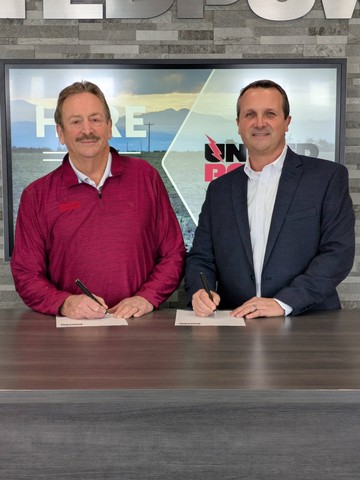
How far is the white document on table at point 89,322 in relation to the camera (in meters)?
1.61

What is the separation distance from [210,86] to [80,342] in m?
2.05

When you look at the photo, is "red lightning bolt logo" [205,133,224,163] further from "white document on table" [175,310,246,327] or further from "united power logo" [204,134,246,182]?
"white document on table" [175,310,246,327]

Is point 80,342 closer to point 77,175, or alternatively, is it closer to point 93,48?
point 77,175

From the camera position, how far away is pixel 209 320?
1.67 meters

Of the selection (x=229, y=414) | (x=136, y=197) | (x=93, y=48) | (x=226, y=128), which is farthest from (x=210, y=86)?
(x=229, y=414)

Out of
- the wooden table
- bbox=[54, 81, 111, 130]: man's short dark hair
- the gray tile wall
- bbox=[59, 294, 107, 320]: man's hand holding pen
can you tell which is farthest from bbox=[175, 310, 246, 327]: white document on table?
the gray tile wall

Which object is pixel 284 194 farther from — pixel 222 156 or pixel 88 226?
pixel 222 156

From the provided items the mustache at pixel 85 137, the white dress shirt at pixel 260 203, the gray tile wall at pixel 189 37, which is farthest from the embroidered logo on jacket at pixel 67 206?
the gray tile wall at pixel 189 37

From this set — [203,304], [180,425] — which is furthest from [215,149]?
[180,425]

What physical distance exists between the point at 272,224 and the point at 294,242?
0.38 feet

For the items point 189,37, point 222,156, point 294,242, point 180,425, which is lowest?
point 180,425

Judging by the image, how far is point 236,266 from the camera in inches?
79.4

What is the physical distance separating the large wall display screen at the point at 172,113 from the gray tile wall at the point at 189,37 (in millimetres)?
86

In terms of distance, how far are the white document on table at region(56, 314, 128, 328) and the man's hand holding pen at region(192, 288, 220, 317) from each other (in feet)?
0.90
